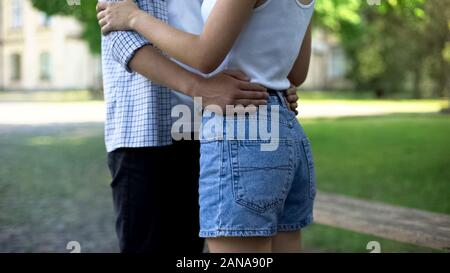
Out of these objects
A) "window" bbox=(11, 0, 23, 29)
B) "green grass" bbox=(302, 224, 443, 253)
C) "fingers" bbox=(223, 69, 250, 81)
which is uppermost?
"window" bbox=(11, 0, 23, 29)

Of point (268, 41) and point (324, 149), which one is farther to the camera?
point (324, 149)

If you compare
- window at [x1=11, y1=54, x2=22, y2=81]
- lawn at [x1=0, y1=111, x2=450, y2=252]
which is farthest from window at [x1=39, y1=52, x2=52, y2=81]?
lawn at [x1=0, y1=111, x2=450, y2=252]

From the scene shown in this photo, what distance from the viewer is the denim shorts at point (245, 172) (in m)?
1.64

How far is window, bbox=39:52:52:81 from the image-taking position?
34531mm

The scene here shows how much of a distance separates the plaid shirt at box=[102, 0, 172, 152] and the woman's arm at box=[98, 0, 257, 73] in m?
0.20

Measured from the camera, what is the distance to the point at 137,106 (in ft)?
6.95

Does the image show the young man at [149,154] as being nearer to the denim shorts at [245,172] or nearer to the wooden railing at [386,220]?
the denim shorts at [245,172]

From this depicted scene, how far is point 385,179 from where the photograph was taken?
338 inches

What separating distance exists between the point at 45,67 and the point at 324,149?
2532cm

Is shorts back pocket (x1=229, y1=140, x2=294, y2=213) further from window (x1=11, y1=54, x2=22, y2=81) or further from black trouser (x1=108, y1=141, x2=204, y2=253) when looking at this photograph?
window (x1=11, y1=54, x2=22, y2=81)

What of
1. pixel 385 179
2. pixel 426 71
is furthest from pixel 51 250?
pixel 426 71

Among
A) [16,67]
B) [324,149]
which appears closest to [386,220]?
[324,149]

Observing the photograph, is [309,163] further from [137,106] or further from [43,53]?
[43,53]
